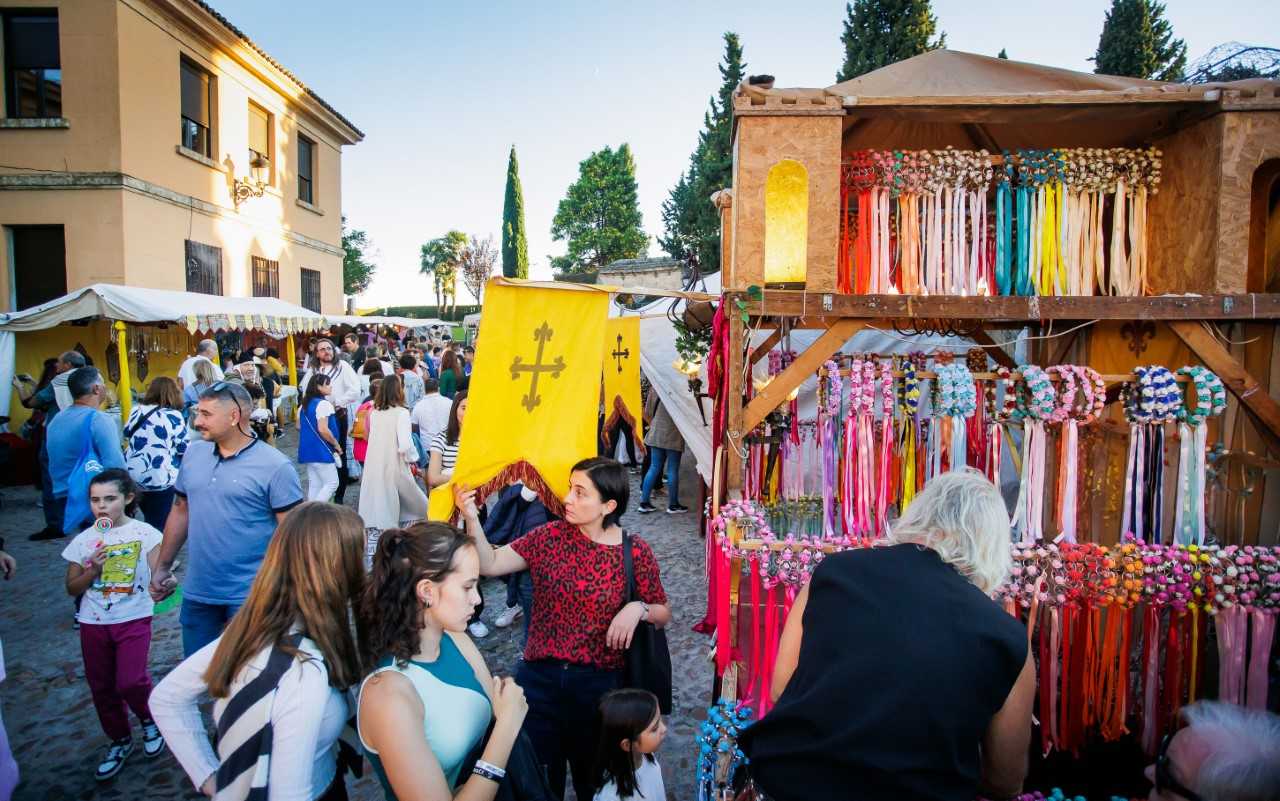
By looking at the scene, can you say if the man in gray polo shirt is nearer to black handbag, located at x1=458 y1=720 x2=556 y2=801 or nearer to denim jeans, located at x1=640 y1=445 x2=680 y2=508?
black handbag, located at x1=458 y1=720 x2=556 y2=801

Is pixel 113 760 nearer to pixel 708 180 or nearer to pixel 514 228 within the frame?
pixel 708 180

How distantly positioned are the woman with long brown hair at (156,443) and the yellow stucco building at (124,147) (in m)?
8.74

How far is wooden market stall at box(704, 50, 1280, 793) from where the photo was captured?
3.60 metres

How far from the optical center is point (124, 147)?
12477mm

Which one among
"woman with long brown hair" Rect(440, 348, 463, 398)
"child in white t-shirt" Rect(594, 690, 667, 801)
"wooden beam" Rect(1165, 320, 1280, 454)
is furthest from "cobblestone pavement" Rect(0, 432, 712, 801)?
"woman with long brown hair" Rect(440, 348, 463, 398)

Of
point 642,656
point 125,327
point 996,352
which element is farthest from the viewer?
point 125,327

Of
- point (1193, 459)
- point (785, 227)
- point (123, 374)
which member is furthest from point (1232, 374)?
point (123, 374)

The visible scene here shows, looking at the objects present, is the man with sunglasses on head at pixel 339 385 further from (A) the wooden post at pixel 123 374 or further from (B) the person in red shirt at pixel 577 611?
(B) the person in red shirt at pixel 577 611

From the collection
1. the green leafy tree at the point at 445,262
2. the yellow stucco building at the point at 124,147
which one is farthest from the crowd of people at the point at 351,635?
the green leafy tree at the point at 445,262

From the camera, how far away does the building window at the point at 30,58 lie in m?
12.3

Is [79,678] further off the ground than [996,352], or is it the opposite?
[996,352]

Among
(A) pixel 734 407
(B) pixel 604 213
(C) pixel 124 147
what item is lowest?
(A) pixel 734 407

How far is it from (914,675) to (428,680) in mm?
1322

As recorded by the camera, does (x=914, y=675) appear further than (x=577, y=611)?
No
